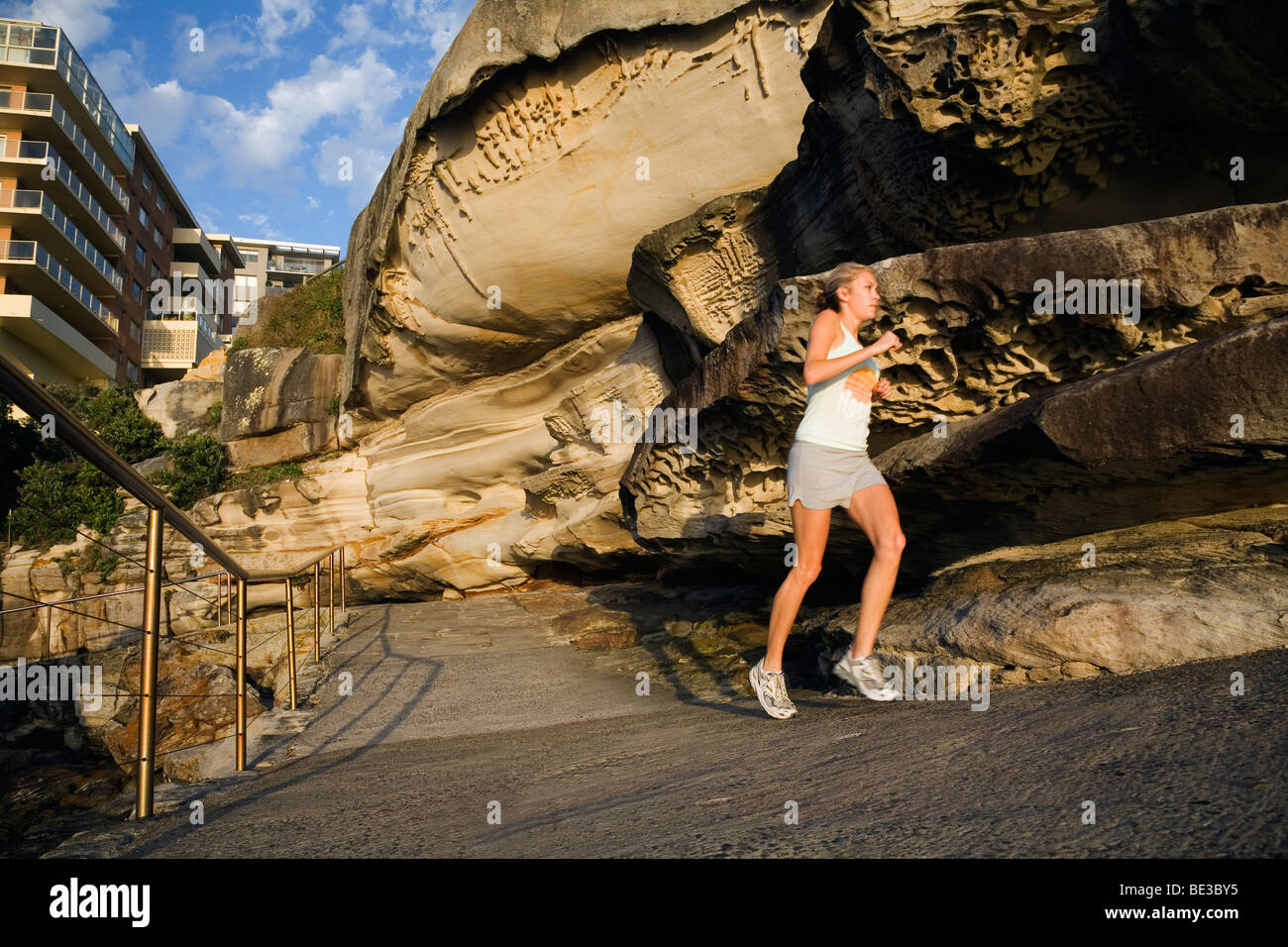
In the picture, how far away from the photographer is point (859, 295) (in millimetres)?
3729

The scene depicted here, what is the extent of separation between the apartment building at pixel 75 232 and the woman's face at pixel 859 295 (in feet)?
110

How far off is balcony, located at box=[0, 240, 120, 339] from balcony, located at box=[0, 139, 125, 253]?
8.22 ft

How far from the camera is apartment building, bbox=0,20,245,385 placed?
31984 mm

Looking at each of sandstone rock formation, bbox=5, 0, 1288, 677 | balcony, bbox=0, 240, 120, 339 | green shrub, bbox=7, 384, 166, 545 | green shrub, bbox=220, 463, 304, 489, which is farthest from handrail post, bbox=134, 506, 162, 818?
balcony, bbox=0, 240, 120, 339

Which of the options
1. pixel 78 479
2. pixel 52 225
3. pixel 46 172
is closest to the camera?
pixel 78 479

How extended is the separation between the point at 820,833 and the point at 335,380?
50.6 feet

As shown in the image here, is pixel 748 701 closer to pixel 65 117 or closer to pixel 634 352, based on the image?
pixel 634 352

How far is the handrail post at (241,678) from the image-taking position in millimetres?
3951

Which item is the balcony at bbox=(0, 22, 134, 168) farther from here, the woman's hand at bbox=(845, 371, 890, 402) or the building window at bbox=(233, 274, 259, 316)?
the woman's hand at bbox=(845, 371, 890, 402)

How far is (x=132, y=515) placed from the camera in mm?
17047

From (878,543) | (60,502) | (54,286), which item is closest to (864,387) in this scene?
(878,543)

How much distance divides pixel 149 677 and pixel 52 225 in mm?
36575

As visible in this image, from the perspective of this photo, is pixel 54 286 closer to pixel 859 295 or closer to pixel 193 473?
pixel 193 473

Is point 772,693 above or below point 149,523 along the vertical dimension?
below
